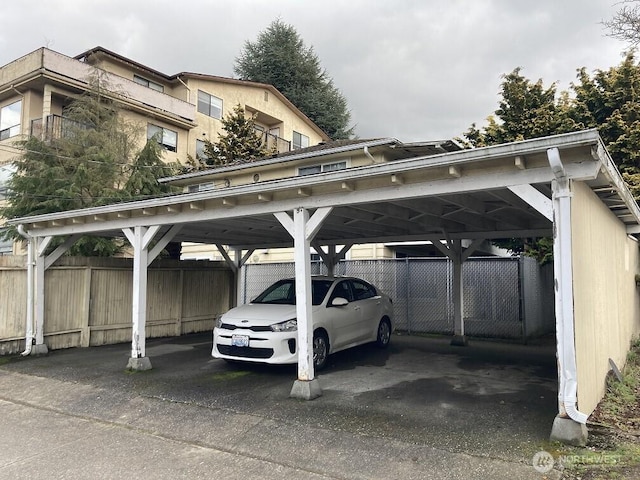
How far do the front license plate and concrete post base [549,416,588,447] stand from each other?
436cm

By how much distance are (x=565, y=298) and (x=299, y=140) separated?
84.2ft

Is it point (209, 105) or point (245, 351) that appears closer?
point (245, 351)

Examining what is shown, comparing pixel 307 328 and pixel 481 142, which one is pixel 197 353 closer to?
pixel 307 328

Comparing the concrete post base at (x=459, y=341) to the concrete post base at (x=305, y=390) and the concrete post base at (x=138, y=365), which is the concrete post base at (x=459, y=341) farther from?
the concrete post base at (x=138, y=365)

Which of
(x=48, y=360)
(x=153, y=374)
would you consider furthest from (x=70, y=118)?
(x=153, y=374)

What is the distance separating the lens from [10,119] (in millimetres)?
18047

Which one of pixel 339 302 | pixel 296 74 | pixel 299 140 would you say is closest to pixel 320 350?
pixel 339 302

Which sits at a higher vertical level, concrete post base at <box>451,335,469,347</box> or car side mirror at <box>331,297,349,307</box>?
car side mirror at <box>331,297,349,307</box>

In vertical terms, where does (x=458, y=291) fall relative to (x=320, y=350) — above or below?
above

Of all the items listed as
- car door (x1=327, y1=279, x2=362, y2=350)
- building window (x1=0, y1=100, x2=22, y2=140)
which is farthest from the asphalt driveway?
building window (x1=0, y1=100, x2=22, y2=140)

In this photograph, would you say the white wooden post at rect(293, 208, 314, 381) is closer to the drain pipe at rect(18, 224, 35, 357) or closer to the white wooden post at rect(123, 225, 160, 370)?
the white wooden post at rect(123, 225, 160, 370)

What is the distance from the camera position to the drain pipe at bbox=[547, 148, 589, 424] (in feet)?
14.0

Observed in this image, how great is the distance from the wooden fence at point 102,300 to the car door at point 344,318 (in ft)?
17.8

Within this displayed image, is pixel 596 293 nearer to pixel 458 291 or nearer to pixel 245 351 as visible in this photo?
pixel 245 351
